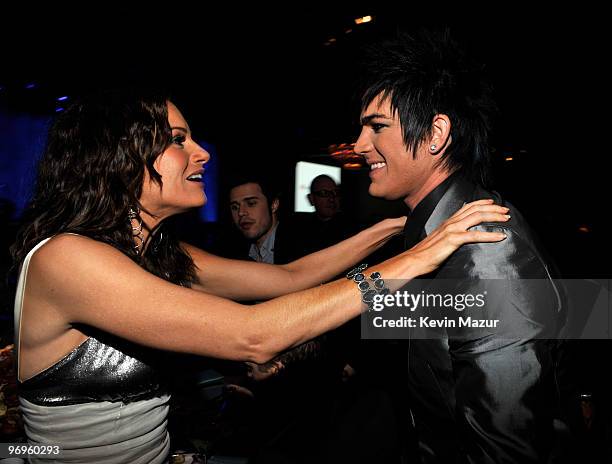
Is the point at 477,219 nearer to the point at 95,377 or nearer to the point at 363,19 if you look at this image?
the point at 95,377

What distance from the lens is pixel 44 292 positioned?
1399 mm

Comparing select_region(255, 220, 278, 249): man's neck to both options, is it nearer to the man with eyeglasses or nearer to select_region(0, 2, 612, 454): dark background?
the man with eyeglasses

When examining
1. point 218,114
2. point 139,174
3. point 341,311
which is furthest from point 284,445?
point 218,114

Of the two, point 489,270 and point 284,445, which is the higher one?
point 489,270

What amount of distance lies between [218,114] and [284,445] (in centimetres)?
807

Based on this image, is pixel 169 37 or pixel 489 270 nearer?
pixel 489 270

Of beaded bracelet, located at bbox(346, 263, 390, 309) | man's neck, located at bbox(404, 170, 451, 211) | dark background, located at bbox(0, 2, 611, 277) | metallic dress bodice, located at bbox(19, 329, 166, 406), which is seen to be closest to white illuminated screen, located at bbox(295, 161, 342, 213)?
dark background, located at bbox(0, 2, 611, 277)

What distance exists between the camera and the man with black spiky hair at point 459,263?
48.4 inches

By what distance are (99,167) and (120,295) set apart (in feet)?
1.97

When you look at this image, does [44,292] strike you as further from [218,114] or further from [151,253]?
[218,114]

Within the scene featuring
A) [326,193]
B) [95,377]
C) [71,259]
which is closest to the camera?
[71,259]

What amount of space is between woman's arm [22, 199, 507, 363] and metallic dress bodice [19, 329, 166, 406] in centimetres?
19

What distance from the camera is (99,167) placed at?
5.40ft

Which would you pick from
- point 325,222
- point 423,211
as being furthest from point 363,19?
point 423,211
